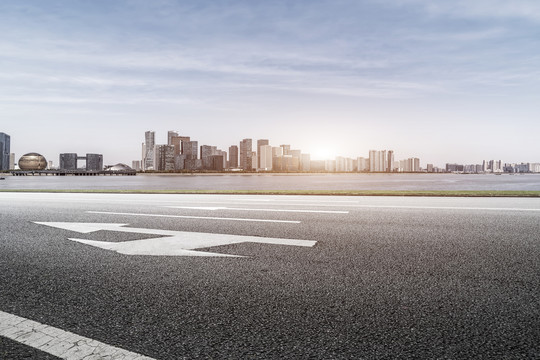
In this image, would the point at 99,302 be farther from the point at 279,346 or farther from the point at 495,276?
the point at 495,276

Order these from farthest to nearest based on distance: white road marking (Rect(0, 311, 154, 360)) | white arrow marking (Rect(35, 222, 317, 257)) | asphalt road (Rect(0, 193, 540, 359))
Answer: white arrow marking (Rect(35, 222, 317, 257))
asphalt road (Rect(0, 193, 540, 359))
white road marking (Rect(0, 311, 154, 360))

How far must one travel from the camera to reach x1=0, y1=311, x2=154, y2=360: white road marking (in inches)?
102

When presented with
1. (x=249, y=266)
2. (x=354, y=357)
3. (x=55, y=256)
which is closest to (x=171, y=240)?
(x=55, y=256)

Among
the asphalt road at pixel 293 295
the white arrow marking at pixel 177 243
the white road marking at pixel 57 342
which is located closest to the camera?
the white road marking at pixel 57 342

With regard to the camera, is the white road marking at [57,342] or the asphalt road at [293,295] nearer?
the white road marking at [57,342]

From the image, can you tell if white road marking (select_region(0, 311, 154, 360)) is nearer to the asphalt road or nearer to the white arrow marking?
the asphalt road

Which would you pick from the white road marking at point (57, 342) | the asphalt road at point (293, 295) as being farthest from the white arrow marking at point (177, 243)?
the white road marking at point (57, 342)

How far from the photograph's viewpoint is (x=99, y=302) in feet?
12.1

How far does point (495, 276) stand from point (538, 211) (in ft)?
28.4

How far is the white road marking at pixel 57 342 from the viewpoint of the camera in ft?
8.52

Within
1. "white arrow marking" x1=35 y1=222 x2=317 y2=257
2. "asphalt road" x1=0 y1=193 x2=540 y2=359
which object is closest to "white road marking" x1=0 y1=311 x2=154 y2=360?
"asphalt road" x1=0 y1=193 x2=540 y2=359

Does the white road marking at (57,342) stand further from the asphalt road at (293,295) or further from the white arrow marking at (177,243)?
the white arrow marking at (177,243)

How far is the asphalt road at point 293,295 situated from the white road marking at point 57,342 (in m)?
0.07

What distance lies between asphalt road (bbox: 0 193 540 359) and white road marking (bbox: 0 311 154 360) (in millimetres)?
68
